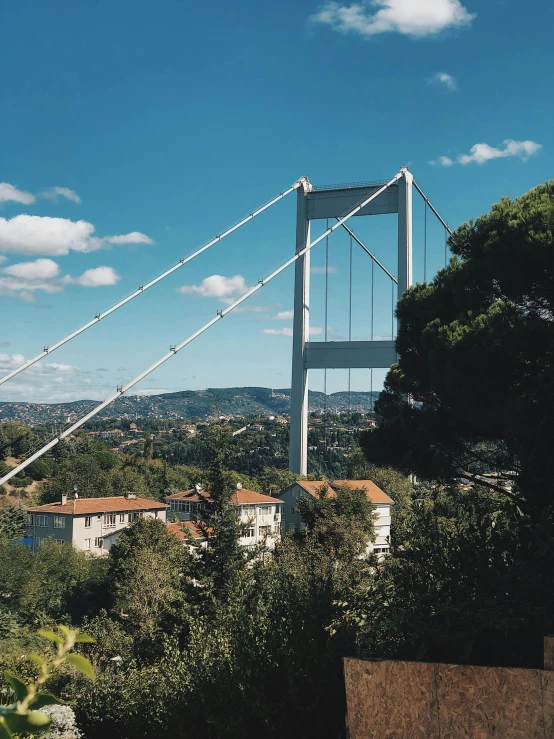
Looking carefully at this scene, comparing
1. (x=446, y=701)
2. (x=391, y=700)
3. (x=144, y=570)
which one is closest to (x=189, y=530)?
(x=144, y=570)

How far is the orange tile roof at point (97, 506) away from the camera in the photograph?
103 ft

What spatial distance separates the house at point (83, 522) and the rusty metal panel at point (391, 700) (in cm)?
2835

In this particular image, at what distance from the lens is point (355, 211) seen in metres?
22.1

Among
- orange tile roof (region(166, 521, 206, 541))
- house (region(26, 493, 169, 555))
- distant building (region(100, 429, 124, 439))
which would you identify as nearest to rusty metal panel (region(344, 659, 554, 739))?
orange tile roof (region(166, 521, 206, 541))

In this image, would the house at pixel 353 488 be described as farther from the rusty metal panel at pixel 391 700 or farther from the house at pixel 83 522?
the rusty metal panel at pixel 391 700

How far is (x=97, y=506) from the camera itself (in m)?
32.4

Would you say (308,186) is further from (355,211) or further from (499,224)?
(499,224)

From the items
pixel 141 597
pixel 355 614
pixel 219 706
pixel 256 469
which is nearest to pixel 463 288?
pixel 355 614

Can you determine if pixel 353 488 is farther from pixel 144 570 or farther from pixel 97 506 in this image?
pixel 97 506

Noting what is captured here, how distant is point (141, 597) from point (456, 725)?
14241 mm

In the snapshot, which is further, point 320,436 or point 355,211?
point 320,436

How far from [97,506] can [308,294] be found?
15.6 meters

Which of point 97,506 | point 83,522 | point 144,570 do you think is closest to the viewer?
point 144,570

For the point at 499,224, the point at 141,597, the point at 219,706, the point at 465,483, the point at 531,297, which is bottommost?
the point at 141,597
